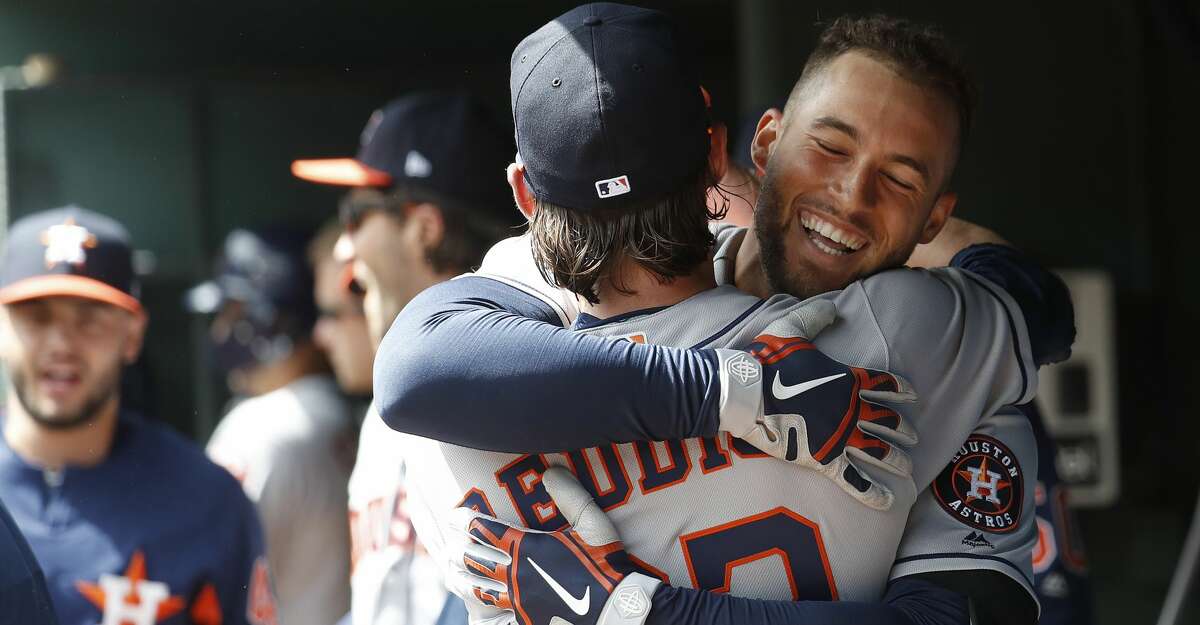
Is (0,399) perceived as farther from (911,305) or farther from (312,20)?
(911,305)

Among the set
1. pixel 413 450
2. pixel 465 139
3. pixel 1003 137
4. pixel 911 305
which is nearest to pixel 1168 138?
pixel 1003 137

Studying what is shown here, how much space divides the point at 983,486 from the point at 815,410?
0.24m

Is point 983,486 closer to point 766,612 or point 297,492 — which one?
point 766,612

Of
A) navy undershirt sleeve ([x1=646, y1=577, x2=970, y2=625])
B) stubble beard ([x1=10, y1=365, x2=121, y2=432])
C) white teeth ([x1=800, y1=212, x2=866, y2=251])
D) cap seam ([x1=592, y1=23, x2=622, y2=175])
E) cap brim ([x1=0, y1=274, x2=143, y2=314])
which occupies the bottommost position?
stubble beard ([x1=10, y1=365, x2=121, y2=432])

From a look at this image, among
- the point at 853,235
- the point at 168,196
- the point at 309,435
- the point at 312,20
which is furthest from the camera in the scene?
the point at 168,196

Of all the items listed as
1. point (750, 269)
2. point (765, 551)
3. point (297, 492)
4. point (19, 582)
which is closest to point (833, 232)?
point (750, 269)

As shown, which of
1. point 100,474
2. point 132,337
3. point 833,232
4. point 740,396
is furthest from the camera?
point 132,337

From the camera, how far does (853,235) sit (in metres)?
1.23

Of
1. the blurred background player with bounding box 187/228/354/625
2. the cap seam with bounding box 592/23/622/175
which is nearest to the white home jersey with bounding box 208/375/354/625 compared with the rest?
the blurred background player with bounding box 187/228/354/625

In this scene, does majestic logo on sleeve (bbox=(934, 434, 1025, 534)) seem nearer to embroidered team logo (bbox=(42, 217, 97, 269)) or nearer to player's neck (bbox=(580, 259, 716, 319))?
player's neck (bbox=(580, 259, 716, 319))

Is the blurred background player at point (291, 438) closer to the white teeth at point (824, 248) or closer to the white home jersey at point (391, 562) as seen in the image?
the white home jersey at point (391, 562)

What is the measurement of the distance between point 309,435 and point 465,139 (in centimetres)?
122

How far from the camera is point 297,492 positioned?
106 inches

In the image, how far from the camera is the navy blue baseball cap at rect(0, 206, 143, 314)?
7.09ft
